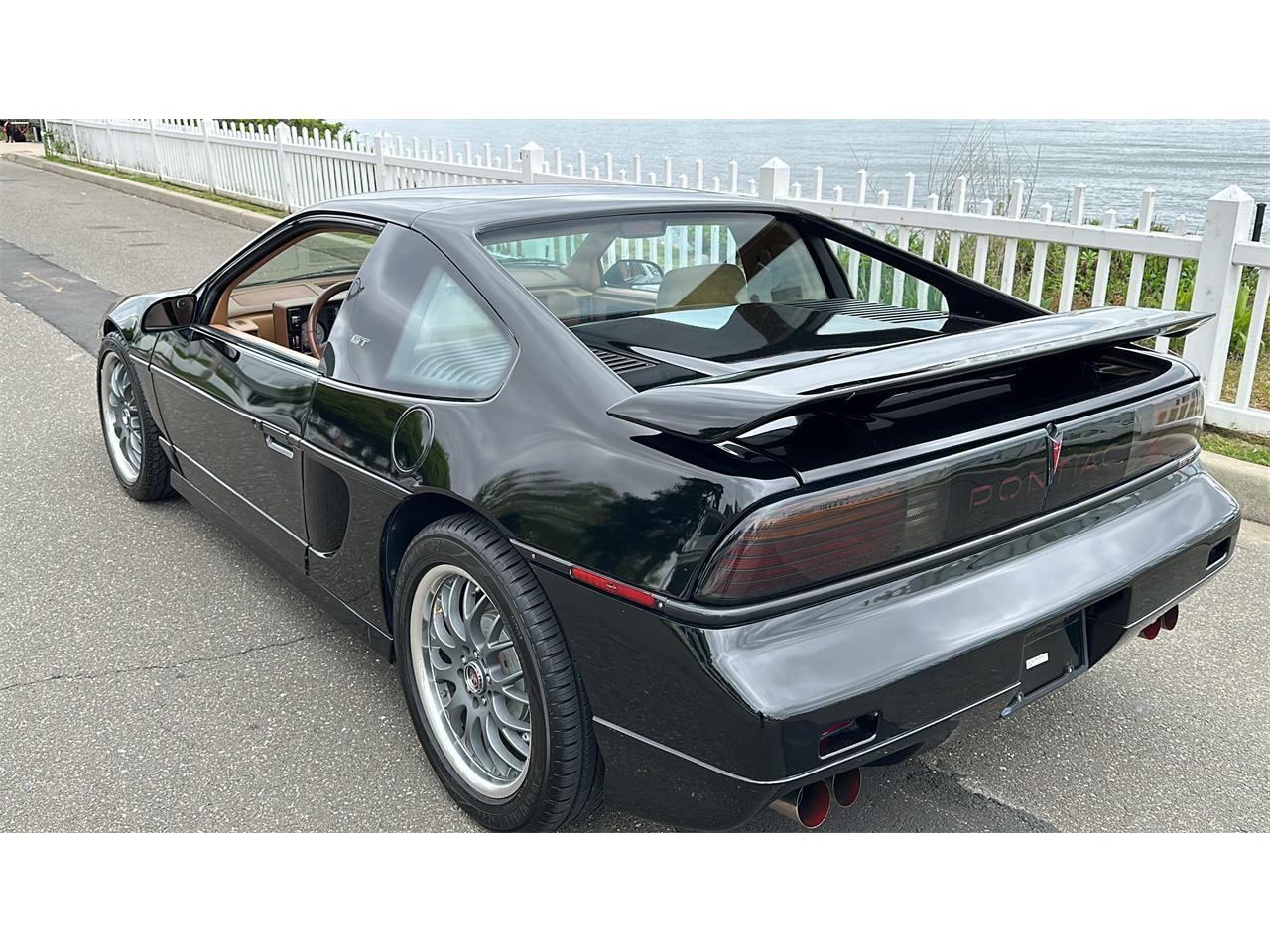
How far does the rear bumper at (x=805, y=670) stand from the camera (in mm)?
2031

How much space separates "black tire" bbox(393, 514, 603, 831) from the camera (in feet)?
7.64

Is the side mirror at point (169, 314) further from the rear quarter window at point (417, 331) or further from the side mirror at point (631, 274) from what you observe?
the side mirror at point (631, 274)

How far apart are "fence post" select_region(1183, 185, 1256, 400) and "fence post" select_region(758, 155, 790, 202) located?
2.99 metres

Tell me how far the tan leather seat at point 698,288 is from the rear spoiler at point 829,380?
2.12ft

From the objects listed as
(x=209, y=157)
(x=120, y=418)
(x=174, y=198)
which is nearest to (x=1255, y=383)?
(x=120, y=418)

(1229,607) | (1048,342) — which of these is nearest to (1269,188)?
(1229,607)

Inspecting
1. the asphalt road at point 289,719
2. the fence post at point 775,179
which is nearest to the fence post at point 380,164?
the fence post at point 775,179

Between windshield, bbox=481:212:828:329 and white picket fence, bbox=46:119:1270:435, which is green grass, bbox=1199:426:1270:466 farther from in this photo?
windshield, bbox=481:212:828:329

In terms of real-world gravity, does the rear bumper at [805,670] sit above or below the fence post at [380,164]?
below

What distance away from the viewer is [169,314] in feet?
13.8

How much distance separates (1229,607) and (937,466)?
2.35 metres

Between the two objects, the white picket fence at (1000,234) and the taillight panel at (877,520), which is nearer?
the taillight panel at (877,520)

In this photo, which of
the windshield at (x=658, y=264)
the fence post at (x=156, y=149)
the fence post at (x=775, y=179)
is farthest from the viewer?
the fence post at (x=156, y=149)

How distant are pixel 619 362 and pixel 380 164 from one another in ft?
34.6
